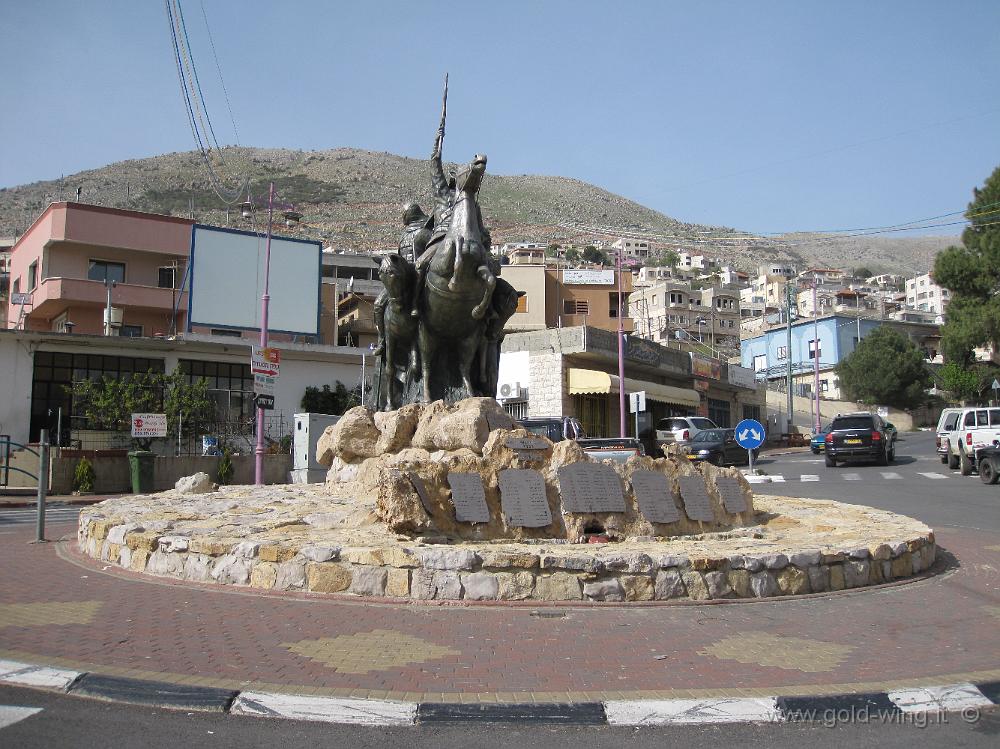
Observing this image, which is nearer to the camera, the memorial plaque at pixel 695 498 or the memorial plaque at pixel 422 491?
the memorial plaque at pixel 422 491

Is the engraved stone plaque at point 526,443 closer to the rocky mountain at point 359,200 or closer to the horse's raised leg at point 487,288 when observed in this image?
the horse's raised leg at point 487,288

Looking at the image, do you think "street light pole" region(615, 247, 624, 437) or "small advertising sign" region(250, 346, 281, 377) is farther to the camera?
"street light pole" region(615, 247, 624, 437)

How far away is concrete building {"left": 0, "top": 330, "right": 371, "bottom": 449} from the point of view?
29703 mm

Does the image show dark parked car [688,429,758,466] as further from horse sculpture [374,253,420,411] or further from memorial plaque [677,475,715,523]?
memorial plaque [677,475,715,523]

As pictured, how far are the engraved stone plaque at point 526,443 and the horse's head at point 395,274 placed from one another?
3605mm

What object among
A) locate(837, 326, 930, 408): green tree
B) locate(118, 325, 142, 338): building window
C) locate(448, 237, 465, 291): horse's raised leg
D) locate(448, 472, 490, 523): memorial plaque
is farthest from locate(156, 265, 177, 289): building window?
locate(837, 326, 930, 408): green tree

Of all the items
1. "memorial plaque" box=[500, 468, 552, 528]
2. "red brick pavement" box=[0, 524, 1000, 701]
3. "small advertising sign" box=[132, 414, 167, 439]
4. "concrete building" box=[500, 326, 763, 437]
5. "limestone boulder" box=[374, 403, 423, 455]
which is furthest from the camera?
"concrete building" box=[500, 326, 763, 437]

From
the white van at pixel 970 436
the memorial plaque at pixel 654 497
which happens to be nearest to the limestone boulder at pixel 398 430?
the memorial plaque at pixel 654 497

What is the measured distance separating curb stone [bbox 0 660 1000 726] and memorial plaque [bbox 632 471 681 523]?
4.73 metres

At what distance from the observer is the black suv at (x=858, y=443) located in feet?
90.6

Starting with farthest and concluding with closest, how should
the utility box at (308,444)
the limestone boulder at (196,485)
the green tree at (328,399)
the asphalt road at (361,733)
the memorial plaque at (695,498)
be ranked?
the green tree at (328,399) → the utility box at (308,444) → the limestone boulder at (196,485) → the memorial plaque at (695,498) → the asphalt road at (361,733)

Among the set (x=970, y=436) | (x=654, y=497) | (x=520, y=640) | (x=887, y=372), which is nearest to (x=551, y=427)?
(x=654, y=497)

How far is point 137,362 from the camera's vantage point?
3212 centimetres

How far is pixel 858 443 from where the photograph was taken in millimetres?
27578
